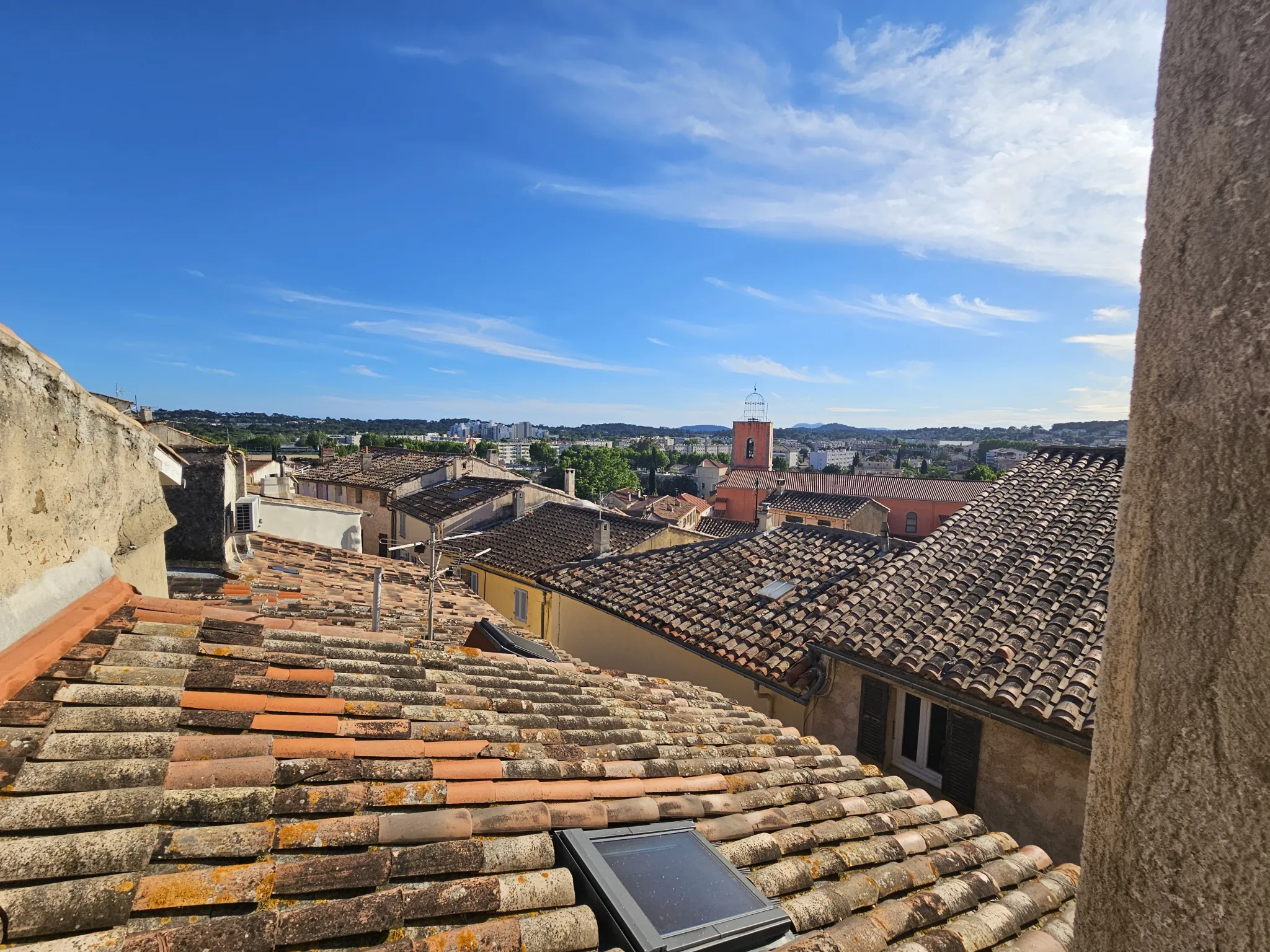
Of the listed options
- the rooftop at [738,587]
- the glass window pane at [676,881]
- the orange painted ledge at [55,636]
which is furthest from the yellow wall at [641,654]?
the orange painted ledge at [55,636]

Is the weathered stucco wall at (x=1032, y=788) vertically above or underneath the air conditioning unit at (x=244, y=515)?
underneath

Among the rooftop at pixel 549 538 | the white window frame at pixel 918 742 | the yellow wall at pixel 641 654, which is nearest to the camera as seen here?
the white window frame at pixel 918 742

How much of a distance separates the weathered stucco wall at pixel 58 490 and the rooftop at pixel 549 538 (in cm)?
1319

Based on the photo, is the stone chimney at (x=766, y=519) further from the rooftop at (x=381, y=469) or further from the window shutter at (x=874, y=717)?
the rooftop at (x=381, y=469)

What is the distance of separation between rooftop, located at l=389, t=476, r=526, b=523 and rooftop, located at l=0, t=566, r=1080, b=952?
2076cm

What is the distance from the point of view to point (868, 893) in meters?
3.10

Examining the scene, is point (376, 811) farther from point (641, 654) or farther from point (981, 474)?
point (981, 474)

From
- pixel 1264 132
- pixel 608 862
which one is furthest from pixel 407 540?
pixel 1264 132

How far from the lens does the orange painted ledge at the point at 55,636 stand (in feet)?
8.26

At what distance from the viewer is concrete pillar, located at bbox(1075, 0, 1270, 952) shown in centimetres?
106

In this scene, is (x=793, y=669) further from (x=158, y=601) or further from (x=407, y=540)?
(x=407, y=540)

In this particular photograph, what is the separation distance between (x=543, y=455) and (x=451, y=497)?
96.2 metres

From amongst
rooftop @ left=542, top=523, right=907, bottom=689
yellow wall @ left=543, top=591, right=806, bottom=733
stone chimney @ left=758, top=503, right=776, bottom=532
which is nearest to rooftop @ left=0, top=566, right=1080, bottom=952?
yellow wall @ left=543, top=591, right=806, bottom=733

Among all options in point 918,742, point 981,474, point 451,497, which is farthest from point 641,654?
point 981,474
